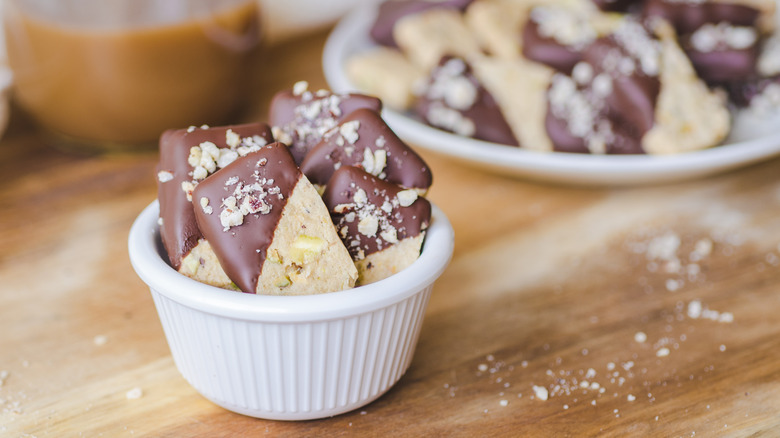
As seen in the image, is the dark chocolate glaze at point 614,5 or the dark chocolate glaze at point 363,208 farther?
the dark chocolate glaze at point 614,5

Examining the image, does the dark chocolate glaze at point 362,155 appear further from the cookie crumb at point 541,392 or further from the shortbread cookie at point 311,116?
the cookie crumb at point 541,392

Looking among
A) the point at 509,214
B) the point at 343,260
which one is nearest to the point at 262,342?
the point at 343,260

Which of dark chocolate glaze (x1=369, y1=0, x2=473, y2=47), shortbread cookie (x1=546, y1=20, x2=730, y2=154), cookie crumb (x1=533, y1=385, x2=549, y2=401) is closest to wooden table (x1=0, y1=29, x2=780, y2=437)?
cookie crumb (x1=533, y1=385, x2=549, y2=401)

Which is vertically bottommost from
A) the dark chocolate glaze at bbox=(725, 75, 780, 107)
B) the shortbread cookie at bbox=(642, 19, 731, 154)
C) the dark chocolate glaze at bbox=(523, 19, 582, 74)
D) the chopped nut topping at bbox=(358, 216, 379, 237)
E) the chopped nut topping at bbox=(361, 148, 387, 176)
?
the dark chocolate glaze at bbox=(725, 75, 780, 107)

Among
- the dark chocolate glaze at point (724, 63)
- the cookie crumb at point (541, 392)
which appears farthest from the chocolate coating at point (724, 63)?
the cookie crumb at point (541, 392)

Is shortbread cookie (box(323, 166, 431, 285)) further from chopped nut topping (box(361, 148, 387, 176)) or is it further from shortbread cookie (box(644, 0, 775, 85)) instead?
shortbread cookie (box(644, 0, 775, 85))
